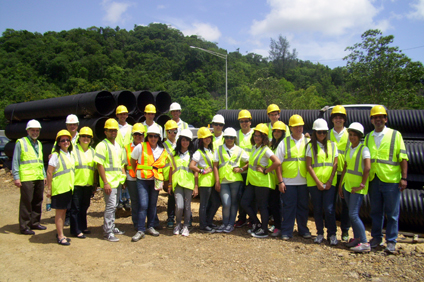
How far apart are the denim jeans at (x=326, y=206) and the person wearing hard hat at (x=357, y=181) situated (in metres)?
0.30

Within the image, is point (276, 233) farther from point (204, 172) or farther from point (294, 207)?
point (204, 172)

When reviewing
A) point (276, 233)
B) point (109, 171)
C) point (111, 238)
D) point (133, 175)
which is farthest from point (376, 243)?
point (109, 171)

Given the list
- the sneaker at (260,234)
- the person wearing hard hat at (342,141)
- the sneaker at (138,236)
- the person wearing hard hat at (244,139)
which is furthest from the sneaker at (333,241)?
the sneaker at (138,236)

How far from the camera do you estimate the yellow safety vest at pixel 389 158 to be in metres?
4.62

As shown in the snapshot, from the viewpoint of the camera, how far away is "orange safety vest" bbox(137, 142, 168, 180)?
5.38 meters

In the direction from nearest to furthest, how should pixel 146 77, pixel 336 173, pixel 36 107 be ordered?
pixel 336 173 < pixel 36 107 < pixel 146 77

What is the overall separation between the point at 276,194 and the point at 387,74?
16.8 metres

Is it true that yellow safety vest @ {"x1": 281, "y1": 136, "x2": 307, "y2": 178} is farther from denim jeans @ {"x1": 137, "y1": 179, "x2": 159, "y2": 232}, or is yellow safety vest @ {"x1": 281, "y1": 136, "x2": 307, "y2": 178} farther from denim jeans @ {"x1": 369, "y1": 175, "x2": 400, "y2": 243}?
denim jeans @ {"x1": 137, "y1": 179, "x2": 159, "y2": 232}

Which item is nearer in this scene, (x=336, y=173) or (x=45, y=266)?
(x=45, y=266)

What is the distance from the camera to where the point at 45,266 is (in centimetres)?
425

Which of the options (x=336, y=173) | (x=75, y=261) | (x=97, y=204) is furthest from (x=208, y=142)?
(x=97, y=204)

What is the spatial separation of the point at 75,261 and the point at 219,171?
2.56 metres

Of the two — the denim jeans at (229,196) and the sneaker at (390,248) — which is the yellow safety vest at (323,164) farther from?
the denim jeans at (229,196)

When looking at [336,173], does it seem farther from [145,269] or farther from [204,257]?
[145,269]
